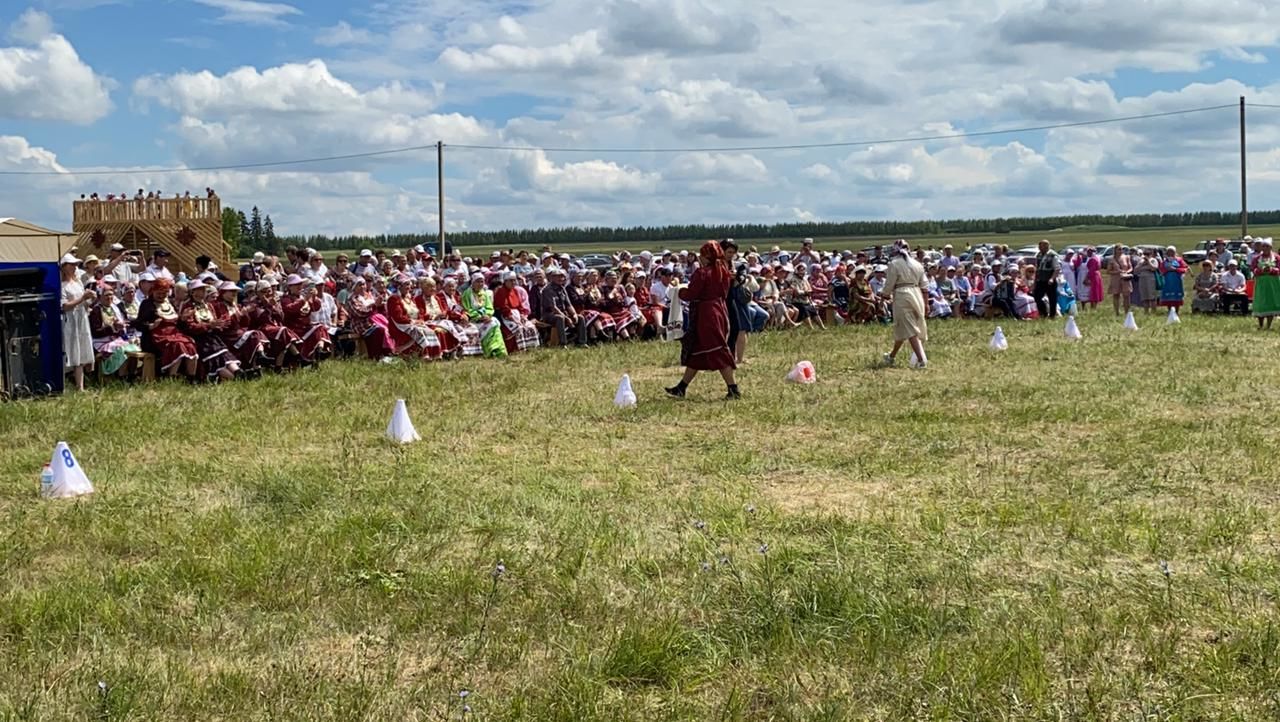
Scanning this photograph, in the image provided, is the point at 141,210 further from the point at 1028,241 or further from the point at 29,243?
the point at 1028,241

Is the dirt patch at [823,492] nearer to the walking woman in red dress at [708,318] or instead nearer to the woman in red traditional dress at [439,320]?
the walking woman in red dress at [708,318]

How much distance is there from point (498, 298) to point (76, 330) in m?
6.48

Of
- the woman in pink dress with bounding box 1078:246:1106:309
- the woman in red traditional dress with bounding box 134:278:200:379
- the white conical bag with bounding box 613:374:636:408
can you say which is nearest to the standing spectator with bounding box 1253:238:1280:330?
the woman in pink dress with bounding box 1078:246:1106:309

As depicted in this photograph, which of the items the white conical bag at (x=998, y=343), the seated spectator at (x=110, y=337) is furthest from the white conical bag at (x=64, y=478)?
the white conical bag at (x=998, y=343)

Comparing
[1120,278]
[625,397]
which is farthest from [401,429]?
[1120,278]

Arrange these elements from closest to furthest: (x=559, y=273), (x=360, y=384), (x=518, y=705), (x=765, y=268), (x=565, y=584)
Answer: (x=518, y=705) → (x=565, y=584) → (x=360, y=384) → (x=559, y=273) → (x=765, y=268)

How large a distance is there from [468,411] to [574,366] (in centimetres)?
434

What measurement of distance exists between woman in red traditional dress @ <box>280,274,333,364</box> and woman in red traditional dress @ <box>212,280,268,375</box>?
1.90ft

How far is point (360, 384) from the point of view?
43.2 ft

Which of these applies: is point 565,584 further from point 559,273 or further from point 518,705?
point 559,273

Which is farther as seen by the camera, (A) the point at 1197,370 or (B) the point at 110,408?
(A) the point at 1197,370

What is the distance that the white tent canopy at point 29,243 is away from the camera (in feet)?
38.9

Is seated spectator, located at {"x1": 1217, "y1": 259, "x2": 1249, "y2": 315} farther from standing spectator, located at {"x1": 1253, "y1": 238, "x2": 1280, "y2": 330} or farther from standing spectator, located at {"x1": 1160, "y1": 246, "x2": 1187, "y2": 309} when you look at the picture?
standing spectator, located at {"x1": 1253, "y1": 238, "x2": 1280, "y2": 330}

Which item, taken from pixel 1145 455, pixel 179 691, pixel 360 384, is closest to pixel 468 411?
pixel 360 384
